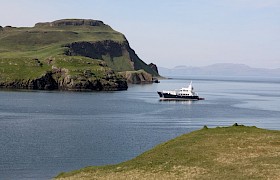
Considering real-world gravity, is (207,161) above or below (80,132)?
above

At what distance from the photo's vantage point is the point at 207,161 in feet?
163

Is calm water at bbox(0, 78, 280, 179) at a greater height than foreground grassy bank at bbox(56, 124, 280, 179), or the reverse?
foreground grassy bank at bbox(56, 124, 280, 179)

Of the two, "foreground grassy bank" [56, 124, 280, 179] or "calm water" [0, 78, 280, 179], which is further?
"calm water" [0, 78, 280, 179]

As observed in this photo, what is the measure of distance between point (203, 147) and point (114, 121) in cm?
7316

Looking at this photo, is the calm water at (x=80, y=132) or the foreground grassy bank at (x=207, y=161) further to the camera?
the calm water at (x=80, y=132)

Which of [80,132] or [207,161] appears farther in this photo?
[80,132]

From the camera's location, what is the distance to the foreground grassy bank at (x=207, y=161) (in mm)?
44688

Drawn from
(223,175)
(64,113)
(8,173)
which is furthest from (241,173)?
(64,113)

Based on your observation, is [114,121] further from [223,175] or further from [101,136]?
[223,175]

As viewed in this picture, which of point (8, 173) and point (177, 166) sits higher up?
point (177, 166)

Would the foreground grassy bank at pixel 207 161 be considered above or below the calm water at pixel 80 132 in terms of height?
above

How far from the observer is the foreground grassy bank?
1759 inches

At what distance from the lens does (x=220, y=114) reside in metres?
160

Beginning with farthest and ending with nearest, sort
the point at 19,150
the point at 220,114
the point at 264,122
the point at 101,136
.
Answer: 1. the point at 220,114
2. the point at 264,122
3. the point at 101,136
4. the point at 19,150
